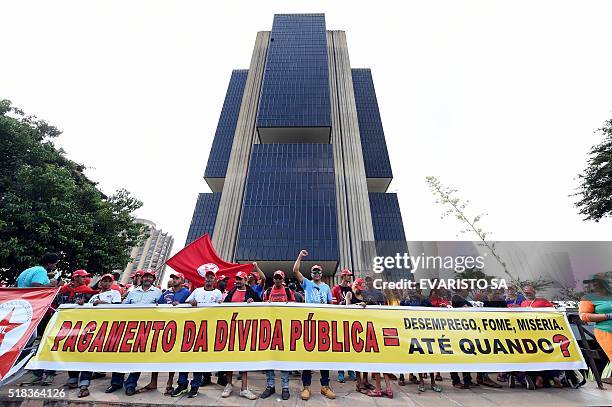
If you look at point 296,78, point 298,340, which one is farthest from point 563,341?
point 296,78

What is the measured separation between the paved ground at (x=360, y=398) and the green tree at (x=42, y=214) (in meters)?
10.0

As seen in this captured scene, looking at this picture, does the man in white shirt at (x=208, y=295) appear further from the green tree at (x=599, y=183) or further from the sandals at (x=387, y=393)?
the green tree at (x=599, y=183)

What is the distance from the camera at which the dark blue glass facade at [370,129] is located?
52.3 m

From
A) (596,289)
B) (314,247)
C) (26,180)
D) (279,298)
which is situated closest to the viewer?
(596,289)

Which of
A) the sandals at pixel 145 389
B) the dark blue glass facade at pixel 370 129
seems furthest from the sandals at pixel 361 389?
the dark blue glass facade at pixel 370 129

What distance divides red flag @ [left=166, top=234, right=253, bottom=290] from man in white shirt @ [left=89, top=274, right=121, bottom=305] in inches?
77.7

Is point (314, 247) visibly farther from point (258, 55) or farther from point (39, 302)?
point (258, 55)

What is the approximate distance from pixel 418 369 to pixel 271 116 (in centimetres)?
4425

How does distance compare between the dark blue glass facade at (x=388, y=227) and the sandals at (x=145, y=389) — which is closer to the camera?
the sandals at (x=145, y=389)

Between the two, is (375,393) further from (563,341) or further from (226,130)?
(226,130)

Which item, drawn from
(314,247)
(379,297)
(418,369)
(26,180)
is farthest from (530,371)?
(314,247)

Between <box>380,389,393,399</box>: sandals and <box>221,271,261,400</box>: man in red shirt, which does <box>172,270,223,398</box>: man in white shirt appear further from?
<box>380,389,393,399</box>: sandals

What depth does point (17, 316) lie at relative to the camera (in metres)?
4.80

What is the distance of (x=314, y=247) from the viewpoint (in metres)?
34.0
